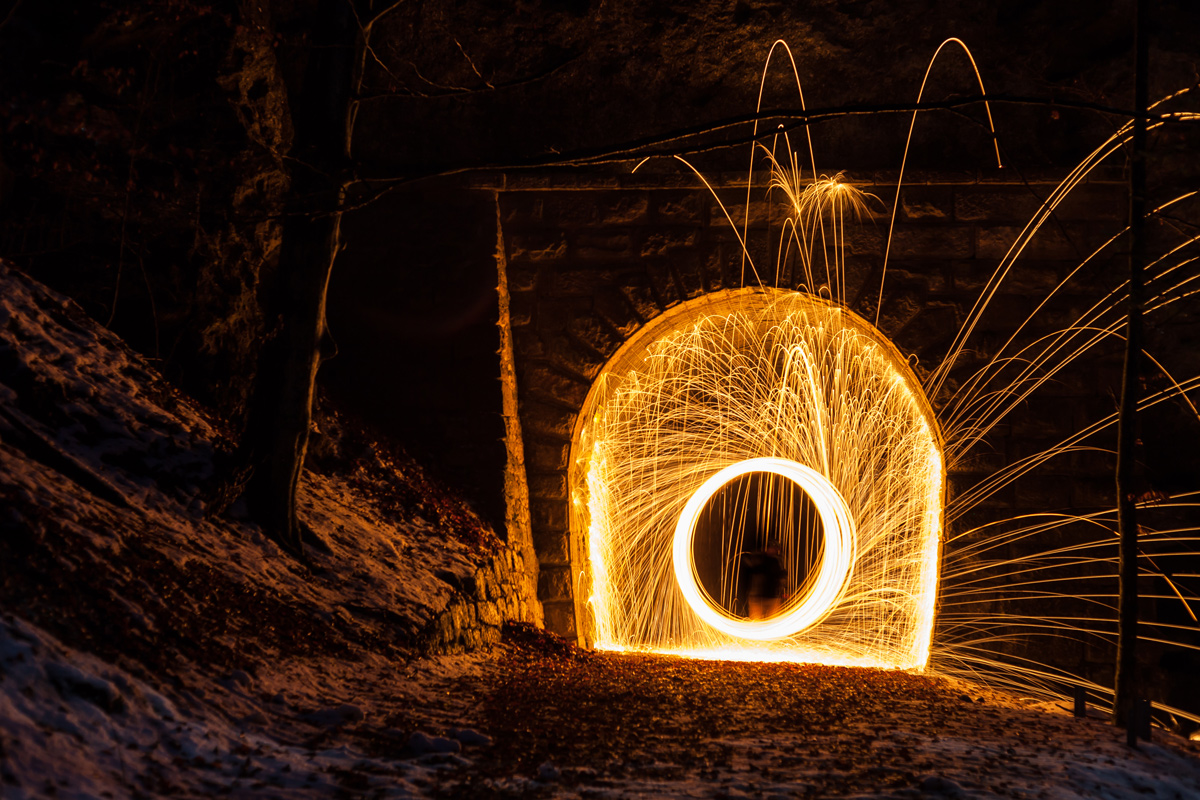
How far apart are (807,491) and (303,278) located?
6621 millimetres

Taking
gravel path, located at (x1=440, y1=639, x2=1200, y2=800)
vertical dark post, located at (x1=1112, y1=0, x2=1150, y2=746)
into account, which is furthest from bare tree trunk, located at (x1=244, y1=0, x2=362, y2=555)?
vertical dark post, located at (x1=1112, y1=0, x2=1150, y2=746)

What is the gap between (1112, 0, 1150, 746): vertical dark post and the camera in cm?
534

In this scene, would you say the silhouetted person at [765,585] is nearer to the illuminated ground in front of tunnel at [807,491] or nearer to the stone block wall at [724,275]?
the illuminated ground in front of tunnel at [807,491]

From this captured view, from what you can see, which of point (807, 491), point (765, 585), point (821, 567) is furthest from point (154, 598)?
point (765, 585)

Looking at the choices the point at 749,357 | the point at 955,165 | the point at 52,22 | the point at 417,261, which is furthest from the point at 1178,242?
the point at 52,22

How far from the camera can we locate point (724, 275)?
8.77m

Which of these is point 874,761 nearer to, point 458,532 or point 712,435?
point 458,532

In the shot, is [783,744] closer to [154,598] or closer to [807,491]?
[154,598]

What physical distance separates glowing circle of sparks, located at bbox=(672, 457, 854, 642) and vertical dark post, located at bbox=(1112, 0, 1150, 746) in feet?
13.4

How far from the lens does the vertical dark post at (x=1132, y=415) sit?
17.5 ft

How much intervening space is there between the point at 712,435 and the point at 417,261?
→ 5.76 m

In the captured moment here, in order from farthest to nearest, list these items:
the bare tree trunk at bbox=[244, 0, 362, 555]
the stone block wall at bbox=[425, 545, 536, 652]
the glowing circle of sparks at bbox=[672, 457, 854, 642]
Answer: the glowing circle of sparks at bbox=[672, 457, 854, 642], the stone block wall at bbox=[425, 545, 536, 652], the bare tree trunk at bbox=[244, 0, 362, 555]

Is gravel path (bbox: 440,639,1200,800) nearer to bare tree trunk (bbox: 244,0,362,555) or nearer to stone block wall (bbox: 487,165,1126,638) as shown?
bare tree trunk (bbox: 244,0,362,555)

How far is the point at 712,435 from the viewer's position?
13180 millimetres
